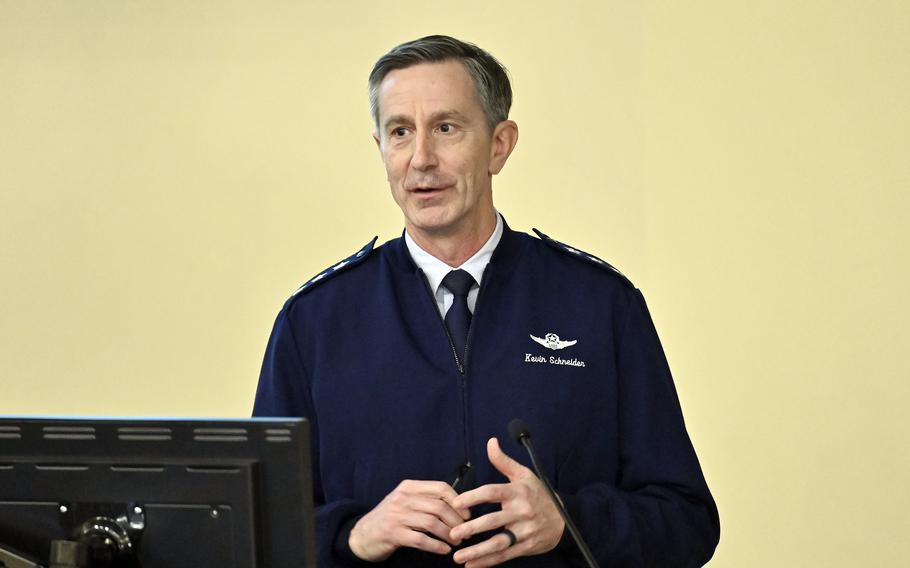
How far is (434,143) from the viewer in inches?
81.6

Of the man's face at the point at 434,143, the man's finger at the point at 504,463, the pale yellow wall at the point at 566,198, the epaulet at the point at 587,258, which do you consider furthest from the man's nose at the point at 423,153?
the pale yellow wall at the point at 566,198

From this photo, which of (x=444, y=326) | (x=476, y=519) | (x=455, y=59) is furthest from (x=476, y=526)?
(x=455, y=59)

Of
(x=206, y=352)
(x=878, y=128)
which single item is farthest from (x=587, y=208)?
(x=206, y=352)

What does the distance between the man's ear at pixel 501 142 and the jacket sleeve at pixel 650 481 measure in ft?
1.13

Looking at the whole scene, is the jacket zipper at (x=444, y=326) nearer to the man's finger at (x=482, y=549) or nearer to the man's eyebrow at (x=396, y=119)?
the man's eyebrow at (x=396, y=119)

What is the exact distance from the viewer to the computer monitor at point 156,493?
4.24ft

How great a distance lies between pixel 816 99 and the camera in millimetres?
3104

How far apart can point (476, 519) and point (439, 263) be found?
558 millimetres

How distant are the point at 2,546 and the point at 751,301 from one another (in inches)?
87.0

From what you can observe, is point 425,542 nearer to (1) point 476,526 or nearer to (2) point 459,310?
(1) point 476,526

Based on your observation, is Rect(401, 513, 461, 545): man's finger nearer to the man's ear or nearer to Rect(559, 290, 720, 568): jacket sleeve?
Rect(559, 290, 720, 568): jacket sleeve

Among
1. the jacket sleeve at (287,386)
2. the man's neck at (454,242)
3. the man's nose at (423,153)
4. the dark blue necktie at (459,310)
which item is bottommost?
the jacket sleeve at (287,386)

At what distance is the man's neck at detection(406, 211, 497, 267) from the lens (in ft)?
6.95

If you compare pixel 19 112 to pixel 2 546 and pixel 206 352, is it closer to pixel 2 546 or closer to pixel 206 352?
pixel 206 352
